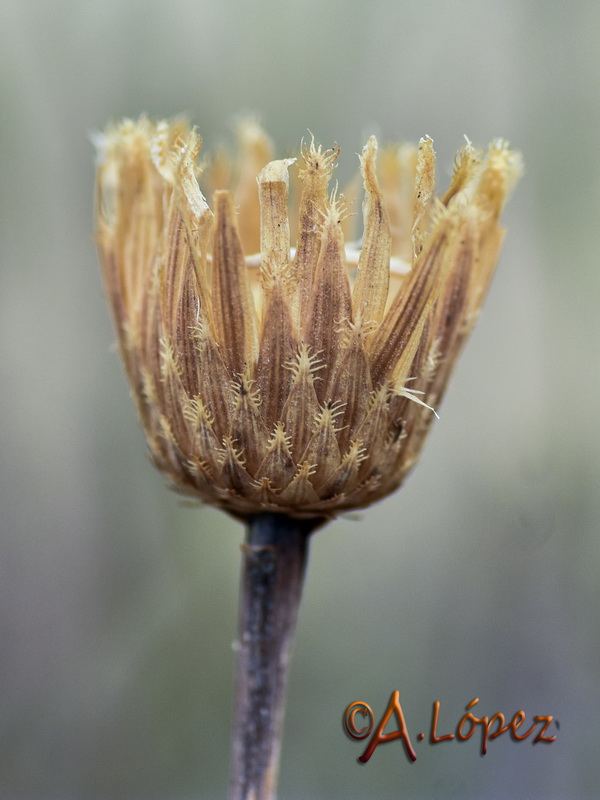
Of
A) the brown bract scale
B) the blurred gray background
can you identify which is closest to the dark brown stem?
the brown bract scale

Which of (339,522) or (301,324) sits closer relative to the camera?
(301,324)

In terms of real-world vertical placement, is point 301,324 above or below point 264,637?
above

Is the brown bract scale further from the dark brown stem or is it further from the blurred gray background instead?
the blurred gray background

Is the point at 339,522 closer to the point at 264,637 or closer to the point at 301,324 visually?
the point at 264,637

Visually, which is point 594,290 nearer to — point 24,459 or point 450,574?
point 450,574

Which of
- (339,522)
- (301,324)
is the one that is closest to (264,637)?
(301,324)

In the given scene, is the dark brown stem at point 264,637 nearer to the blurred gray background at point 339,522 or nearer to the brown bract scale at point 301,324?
the brown bract scale at point 301,324

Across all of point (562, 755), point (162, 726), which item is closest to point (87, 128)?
point (162, 726)
